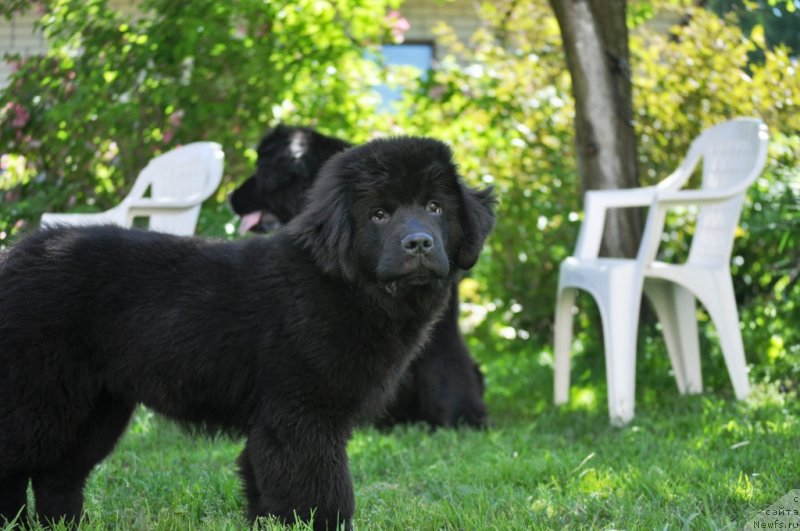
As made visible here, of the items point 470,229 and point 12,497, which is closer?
point 12,497

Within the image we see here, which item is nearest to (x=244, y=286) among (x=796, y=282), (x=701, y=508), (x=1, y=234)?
(x=701, y=508)

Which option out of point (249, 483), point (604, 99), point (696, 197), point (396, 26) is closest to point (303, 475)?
point (249, 483)

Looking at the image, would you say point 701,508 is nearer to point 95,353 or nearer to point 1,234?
point 95,353

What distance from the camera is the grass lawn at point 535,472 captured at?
3.28m

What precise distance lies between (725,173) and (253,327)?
3.63m

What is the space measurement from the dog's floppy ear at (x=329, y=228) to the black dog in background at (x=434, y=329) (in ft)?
5.33

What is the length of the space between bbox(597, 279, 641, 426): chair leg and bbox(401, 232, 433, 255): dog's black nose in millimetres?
2486

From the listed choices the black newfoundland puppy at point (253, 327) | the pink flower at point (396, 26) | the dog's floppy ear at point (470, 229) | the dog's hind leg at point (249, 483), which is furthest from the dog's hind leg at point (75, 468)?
the pink flower at point (396, 26)

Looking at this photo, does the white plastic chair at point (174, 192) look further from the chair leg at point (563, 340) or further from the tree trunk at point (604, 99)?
the tree trunk at point (604, 99)

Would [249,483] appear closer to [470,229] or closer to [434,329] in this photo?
[470,229]

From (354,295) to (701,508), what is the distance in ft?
4.54

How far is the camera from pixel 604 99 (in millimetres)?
6430

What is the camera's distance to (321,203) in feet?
10.5

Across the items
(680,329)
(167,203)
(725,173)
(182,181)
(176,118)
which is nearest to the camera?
(167,203)
